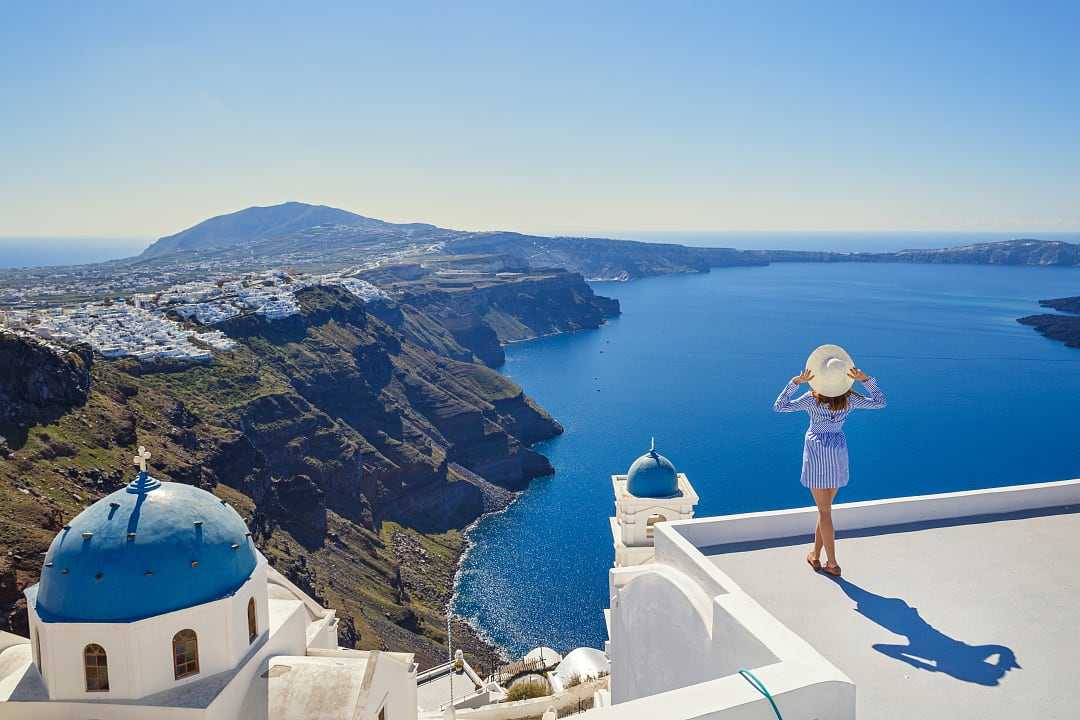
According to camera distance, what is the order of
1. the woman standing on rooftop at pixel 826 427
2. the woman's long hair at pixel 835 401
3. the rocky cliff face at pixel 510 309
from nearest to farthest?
1. the woman standing on rooftop at pixel 826 427
2. the woman's long hair at pixel 835 401
3. the rocky cliff face at pixel 510 309

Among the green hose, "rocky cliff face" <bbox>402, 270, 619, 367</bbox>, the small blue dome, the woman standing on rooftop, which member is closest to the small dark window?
the small blue dome

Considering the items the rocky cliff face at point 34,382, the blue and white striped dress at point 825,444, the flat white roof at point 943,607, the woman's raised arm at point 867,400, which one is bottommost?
the rocky cliff face at point 34,382

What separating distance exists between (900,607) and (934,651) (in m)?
0.75

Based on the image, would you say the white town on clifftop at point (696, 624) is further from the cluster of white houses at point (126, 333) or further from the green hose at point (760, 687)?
the cluster of white houses at point (126, 333)

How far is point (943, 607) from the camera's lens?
645 cm

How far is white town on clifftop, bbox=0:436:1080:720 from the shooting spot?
5.12 meters

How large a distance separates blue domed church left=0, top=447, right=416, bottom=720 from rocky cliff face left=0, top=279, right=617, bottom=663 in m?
16.9

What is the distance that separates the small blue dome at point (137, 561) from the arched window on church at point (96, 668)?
0.50 metres

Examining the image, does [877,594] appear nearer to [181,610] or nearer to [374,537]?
[181,610]

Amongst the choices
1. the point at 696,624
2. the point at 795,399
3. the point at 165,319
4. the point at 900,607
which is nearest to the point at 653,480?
the point at 795,399

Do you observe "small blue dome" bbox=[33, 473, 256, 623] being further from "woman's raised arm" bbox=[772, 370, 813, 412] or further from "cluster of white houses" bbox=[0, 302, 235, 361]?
"cluster of white houses" bbox=[0, 302, 235, 361]

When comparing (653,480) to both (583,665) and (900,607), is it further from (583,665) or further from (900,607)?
(583,665)

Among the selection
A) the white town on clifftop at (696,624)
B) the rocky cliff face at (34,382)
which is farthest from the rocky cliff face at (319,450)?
the white town on clifftop at (696,624)

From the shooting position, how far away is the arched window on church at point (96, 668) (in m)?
12.0
